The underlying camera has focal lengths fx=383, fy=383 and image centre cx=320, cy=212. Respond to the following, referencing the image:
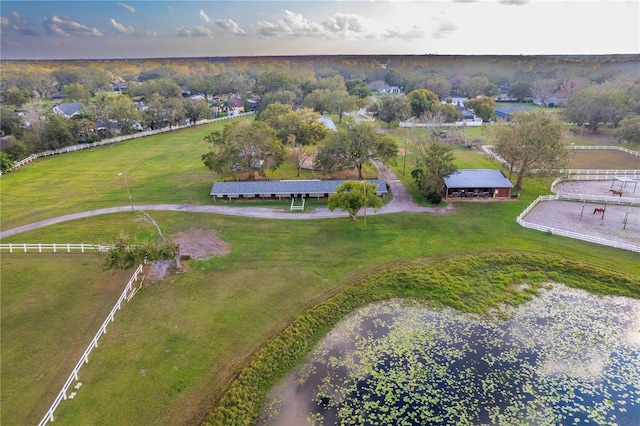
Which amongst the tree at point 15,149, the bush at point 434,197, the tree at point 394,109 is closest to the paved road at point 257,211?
the bush at point 434,197

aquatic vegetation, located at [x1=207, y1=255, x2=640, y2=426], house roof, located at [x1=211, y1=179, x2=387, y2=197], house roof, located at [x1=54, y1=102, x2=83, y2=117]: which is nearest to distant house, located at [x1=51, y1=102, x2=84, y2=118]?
house roof, located at [x1=54, y1=102, x2=83, y2=117]

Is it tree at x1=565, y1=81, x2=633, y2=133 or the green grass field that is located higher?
tree at x1=565, y1=81, x2=633, y2=133

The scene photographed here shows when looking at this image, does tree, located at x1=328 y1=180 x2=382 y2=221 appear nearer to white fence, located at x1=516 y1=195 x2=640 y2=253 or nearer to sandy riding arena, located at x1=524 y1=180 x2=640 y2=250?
white fence, located at x1=516 y1=195 x2=640 y2=253

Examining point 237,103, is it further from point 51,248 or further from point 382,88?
point 51,248

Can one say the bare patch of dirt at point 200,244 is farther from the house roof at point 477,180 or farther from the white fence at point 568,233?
Answer: the white fence at point 568,233

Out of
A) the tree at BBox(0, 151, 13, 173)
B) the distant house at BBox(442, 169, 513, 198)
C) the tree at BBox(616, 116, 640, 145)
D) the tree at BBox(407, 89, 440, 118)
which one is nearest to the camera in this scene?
the distant house at BBox(442, 169, 513, 198)

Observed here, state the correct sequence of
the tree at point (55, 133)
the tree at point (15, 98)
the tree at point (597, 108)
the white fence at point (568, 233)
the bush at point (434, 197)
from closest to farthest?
the white fence at point (568, 233) < the bush at point (434, 197) < the tree at point (55, 133) < the tree at point (597, 108) < the tree at point (15, 98)

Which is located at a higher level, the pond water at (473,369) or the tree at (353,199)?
the tree at (353,199)
